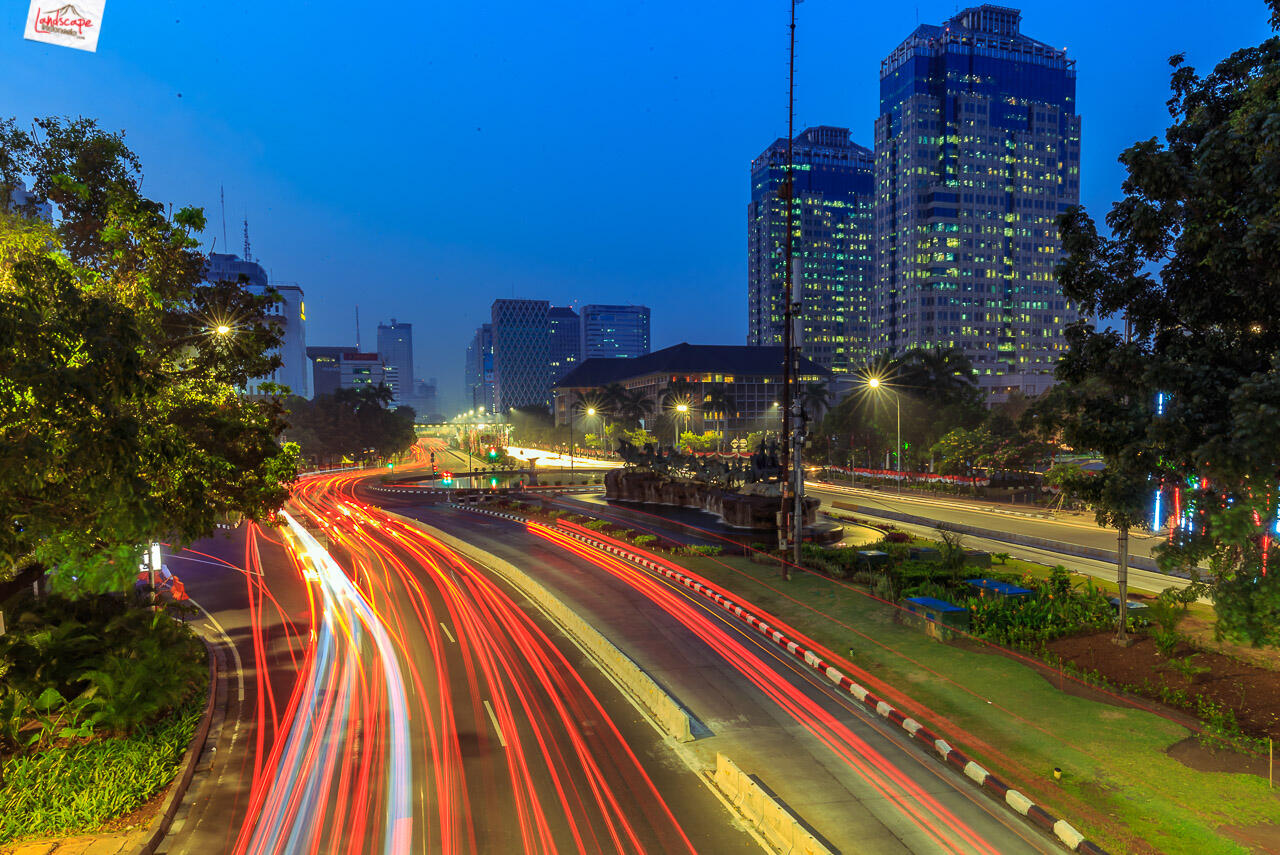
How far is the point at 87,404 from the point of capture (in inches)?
332

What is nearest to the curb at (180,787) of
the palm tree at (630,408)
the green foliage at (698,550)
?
the green foliage at (698,550)

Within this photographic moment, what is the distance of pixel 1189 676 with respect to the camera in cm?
1262

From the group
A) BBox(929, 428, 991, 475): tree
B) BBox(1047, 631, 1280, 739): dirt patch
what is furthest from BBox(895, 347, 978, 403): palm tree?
BBox(1047, 631, 1280, 739): dirt patch

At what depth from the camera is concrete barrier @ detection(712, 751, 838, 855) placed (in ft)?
26.7

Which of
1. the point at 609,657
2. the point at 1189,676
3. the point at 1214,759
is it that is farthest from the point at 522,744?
the point at 1189,676

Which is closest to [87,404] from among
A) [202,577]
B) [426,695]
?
[426,695]

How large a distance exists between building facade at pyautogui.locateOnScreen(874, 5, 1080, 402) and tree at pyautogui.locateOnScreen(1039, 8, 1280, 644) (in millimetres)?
143469

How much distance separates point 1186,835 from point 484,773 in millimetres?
9423

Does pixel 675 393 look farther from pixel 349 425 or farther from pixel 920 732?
pixel 920 732

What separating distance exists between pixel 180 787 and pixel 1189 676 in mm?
17447

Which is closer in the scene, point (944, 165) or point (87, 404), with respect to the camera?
point (87, 404)

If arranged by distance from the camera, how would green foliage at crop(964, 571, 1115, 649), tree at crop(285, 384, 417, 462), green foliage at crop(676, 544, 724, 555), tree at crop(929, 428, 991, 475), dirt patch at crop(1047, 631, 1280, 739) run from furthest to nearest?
tree at crop(285, 384, 417, 462), tree at crop(929, 428, 991, 475), green foliage at crop(676, 544, 724, 555), green foliage at crop(964, 571, 1115, 649), dirt patch at crop(1047, 631, 1280, 739)

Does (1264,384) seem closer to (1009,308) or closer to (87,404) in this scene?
(87,404)

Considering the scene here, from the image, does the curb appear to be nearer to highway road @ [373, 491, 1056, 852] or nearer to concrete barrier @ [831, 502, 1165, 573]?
highway road @ [373, 491, 1056, 852]
